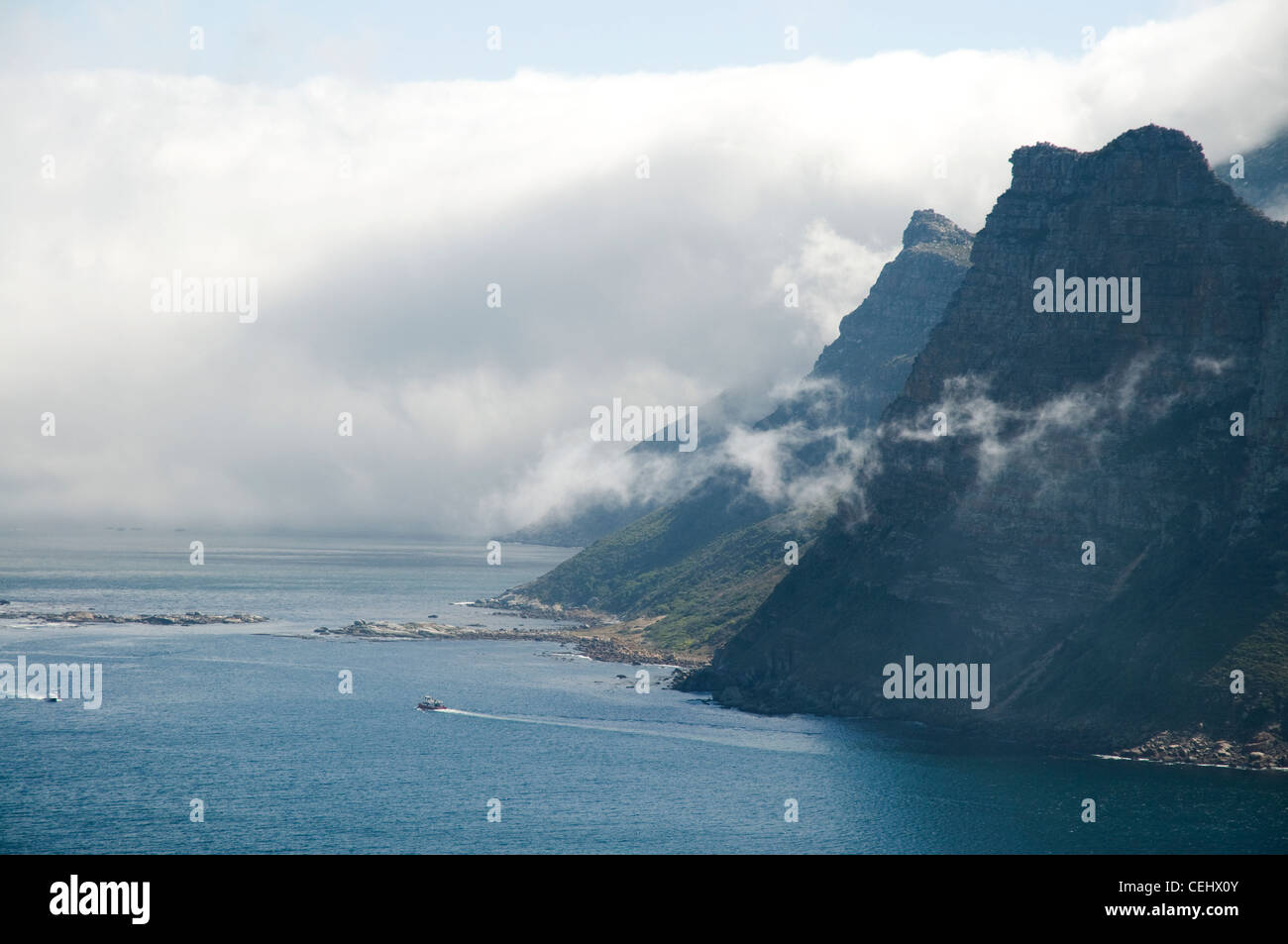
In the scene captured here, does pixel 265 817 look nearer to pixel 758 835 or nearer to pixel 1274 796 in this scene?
pixel 758 835
